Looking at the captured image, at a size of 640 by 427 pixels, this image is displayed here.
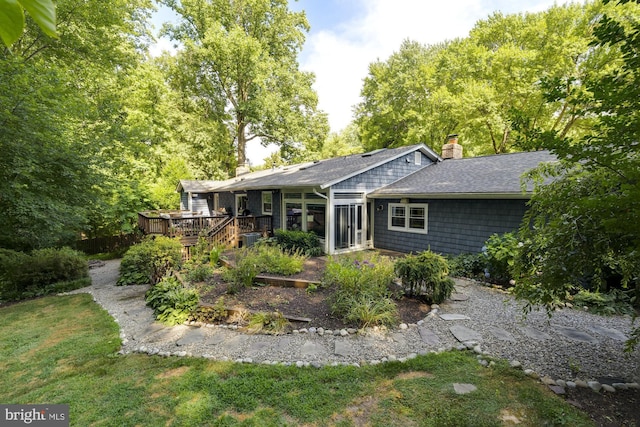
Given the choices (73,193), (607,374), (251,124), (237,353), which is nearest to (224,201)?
(251,124)

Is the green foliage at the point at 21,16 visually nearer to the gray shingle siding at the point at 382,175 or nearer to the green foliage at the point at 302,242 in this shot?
the green foliage at the point at 302,242

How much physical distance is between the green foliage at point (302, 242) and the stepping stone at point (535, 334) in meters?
6.45

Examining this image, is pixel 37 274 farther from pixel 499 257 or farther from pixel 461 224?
pixel 461 224

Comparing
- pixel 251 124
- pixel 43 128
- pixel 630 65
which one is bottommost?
pixel 630 65

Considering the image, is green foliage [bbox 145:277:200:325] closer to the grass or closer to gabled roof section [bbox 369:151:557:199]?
the grass

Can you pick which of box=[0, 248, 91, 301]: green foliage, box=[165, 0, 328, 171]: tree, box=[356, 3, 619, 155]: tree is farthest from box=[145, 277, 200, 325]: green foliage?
box=[165, 0, 328, 171]: tree

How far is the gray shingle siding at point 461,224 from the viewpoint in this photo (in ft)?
26.2

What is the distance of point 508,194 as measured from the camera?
7500 mm

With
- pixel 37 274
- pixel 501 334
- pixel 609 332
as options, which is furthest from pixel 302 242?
pixel 609 332

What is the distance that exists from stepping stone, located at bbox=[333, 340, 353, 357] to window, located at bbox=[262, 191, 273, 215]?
9611 millimetres

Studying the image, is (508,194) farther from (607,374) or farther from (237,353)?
(237,353)

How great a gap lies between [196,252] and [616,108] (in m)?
9.99

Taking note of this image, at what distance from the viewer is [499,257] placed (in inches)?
276

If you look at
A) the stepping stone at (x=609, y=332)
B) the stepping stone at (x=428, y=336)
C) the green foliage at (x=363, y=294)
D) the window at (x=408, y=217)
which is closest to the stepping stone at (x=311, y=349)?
the green foliage at (x=363, y=294)
